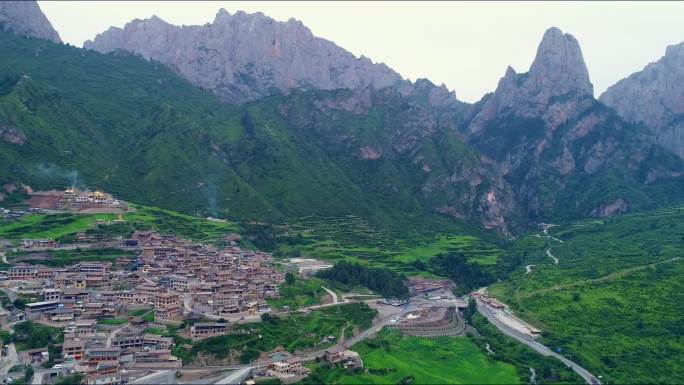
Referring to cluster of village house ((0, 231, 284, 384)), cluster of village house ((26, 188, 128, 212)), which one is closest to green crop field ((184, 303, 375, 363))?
cluster of village house ((0, 231, 284, 384))

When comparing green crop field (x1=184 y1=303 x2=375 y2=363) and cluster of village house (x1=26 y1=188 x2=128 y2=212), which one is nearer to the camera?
green crop field (x1=184 y1=303 x2=375 y2=363)

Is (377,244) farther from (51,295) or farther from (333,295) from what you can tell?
(51,295)

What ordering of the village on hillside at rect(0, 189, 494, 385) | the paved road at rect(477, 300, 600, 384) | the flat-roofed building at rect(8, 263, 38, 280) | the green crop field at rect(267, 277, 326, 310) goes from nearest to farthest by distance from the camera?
the village on hillside at rect(0, 189, 494, 385), the paved road at rect(477, 300, 600, 384), the flat-roofed building at rect(8, 263, 38, 280), the green crop field at rect(267, 277, 326, 310)

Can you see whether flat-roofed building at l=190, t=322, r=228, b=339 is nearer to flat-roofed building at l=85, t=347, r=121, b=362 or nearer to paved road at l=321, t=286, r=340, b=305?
flat-roofed building at l=85, t=347, r=121, b=362

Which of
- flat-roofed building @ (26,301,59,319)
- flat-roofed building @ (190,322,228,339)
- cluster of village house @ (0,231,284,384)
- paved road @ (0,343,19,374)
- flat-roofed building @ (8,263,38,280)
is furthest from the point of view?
flat-roofed building @ (8,263,38,280)

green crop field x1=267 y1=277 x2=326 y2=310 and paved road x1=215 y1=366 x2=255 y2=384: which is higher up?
green crop field x1=267 y1=277 x2=326 y2=310

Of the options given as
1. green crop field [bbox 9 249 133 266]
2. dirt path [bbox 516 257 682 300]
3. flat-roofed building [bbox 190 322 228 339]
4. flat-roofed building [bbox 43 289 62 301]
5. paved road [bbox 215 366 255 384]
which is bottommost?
paved road [bbox 215 366 255 384]
